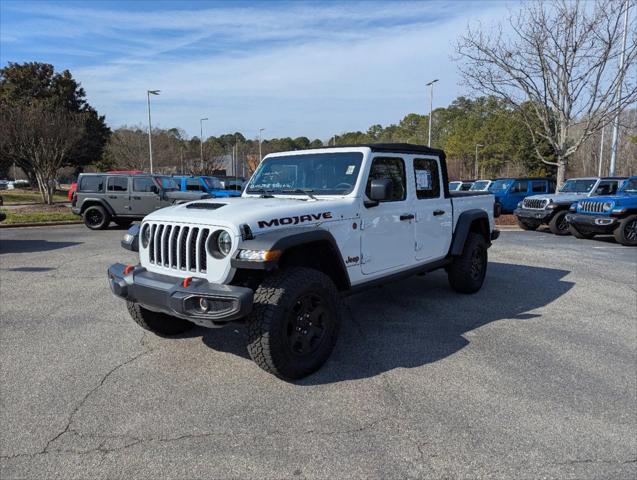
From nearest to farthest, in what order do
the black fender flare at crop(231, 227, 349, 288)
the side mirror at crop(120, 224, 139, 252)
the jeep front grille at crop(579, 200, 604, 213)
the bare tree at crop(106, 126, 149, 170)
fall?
1. the black fender flare at crop(231, 227, 349, 288)
2. the side mirror at crop(120, 224, 139, 252)
3. the jeep front grille at crop(579, 200, 604, 213)
4. the bare tree at crop(106, 126, 149, 170)

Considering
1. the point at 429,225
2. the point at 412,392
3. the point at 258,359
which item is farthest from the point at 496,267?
the point at 258,359

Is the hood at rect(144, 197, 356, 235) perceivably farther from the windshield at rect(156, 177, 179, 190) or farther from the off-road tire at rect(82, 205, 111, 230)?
the off-road tire at rect(82, 205, 111, 230)

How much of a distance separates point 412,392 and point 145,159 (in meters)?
39.2

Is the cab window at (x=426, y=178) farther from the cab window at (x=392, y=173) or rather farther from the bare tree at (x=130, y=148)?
the bare tree at (x=130, y=148)

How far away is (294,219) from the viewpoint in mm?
3748

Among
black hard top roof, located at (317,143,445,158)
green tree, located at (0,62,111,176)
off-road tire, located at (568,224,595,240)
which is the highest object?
green tree, located at (0,62,111,176)

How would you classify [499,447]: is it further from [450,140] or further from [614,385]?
[450,140]

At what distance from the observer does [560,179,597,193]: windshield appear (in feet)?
46.5

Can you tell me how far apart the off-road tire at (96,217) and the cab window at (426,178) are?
11492 mm

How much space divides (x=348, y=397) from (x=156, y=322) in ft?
6.83

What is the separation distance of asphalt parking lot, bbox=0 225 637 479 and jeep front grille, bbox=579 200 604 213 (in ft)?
22.0

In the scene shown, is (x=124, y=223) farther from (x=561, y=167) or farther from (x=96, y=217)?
(x=561, y=167)

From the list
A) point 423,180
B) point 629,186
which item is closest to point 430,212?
point 423,180

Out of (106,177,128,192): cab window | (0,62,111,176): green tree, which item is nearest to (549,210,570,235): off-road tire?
(106,177,128,192): cab window
